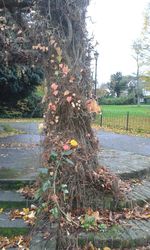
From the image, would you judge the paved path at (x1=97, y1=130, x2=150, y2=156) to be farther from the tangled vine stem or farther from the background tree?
the tangled vine stem

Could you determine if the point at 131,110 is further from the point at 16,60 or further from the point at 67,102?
the point at 67,102

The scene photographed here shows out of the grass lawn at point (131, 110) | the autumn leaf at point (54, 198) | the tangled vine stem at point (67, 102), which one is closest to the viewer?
the autumn leaf at point (54, 198)

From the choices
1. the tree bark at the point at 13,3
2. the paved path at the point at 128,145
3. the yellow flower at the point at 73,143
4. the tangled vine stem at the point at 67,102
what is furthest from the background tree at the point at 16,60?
the paved path at the point at 128,145

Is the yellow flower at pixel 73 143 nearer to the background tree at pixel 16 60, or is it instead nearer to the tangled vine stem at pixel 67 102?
the tangled vine stem at pixel 67 102

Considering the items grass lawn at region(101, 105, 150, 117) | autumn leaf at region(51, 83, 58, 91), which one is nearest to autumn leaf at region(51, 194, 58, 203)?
autumn leaf at region(51, 83, 58, 91)

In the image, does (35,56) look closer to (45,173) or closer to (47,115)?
(47,115)

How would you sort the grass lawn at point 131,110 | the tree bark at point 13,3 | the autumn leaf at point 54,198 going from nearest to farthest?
the autumn leaf at point 54,198 < the tree bark at point 13,3 < the grass lawn at point 131,110

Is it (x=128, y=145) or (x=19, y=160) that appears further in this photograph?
(x=128, y=145)

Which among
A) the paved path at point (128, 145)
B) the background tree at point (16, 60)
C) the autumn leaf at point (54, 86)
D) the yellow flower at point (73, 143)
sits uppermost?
the background tree at point (16, 60)

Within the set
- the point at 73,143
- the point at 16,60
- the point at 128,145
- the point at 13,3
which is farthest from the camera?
the point at 128,145

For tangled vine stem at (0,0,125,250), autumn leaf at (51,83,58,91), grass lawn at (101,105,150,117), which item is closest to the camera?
tangled vine stem at (0,0,125,250)

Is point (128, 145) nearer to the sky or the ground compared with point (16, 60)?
nearer to the ground

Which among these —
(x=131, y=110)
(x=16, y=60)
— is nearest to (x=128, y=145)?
(x=16, y=60)

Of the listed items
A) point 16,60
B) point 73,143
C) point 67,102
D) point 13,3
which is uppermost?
point 13,3
